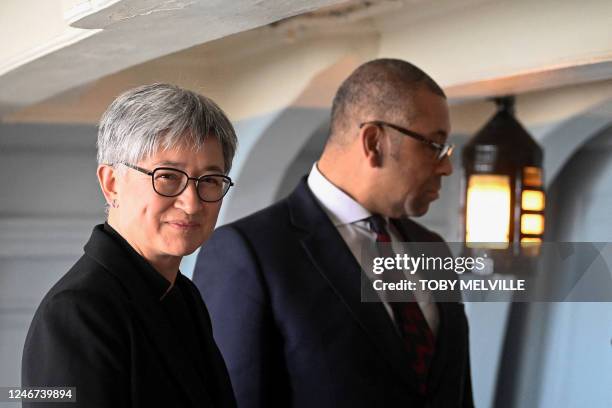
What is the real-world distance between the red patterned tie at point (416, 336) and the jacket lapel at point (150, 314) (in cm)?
78

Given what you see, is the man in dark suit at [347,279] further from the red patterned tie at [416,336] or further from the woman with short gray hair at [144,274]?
the woman with short gray hair at [144,274]

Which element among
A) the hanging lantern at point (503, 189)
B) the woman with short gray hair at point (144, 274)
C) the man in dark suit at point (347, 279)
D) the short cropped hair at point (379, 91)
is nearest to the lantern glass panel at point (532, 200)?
the hanging lantern at point (503, 189)

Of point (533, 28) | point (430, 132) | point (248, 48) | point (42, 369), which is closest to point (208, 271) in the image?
point (430, 132)

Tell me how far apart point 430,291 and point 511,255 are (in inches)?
55.9

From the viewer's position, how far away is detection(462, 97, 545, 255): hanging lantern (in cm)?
366

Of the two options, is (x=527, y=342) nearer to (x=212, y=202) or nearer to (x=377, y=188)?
(x=377, y=188)

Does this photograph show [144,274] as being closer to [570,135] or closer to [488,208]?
[488,208]

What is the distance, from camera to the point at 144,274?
153cm

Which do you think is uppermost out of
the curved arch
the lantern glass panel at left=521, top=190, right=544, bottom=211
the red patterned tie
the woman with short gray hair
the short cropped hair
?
the curved arch

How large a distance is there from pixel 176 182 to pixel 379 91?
1.00 meters

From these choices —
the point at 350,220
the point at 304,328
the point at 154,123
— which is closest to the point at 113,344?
the point at 154,123

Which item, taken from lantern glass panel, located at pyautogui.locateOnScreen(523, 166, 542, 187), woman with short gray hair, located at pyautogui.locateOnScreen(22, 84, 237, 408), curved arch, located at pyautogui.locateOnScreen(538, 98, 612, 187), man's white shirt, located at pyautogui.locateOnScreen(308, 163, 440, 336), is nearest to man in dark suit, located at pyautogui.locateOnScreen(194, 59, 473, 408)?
man's white shirt, located at pyautogui.locateOnScreen(308, 163, 440, 336)

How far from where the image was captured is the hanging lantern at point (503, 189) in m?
3.66

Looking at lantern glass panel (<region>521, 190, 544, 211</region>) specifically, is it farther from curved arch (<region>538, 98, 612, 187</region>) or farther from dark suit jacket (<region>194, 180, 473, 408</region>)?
dark suit jacket (<region>194, 180, 473, 408</region>)
